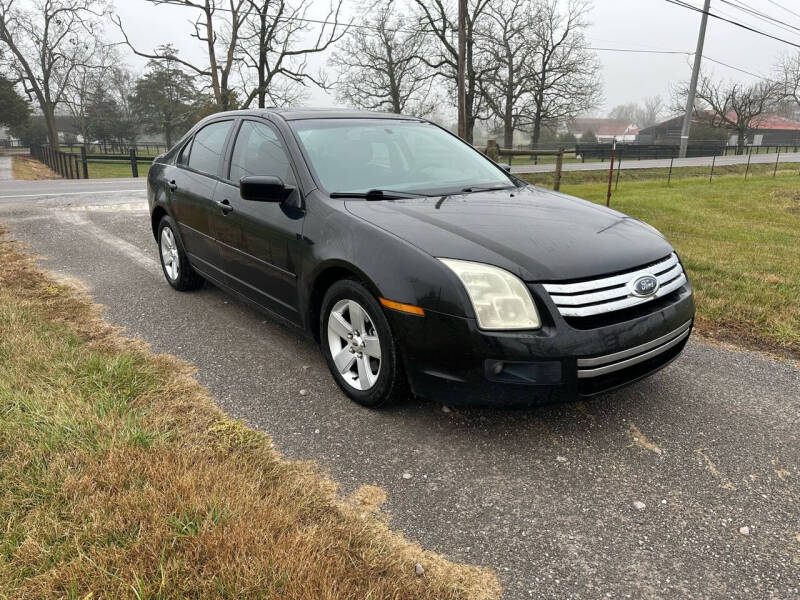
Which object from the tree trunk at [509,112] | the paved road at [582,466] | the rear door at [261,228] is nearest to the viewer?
the paved road at [582,466]

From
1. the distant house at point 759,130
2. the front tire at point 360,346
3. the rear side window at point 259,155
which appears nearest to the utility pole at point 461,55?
the rear side window at point 259,155

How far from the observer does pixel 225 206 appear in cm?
400

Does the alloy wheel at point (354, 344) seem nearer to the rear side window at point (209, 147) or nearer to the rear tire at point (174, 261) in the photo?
the rear side window at point (209, 147)

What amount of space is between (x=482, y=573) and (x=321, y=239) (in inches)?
73.0

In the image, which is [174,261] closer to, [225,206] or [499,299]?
[225,206]

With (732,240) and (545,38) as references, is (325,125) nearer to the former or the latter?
(732,240)

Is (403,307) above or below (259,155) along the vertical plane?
below

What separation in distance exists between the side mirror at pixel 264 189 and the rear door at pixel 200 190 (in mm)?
946

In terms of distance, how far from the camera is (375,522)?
2.26 metres

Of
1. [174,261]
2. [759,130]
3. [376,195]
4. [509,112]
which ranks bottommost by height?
[174,261]

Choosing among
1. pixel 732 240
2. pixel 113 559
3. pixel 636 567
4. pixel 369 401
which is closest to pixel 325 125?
pixel 369 401

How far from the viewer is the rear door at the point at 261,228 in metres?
3.42

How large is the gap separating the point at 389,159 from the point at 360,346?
1.39 metres

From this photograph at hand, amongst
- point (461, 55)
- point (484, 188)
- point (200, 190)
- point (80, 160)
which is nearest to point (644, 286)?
point (484, 188)
